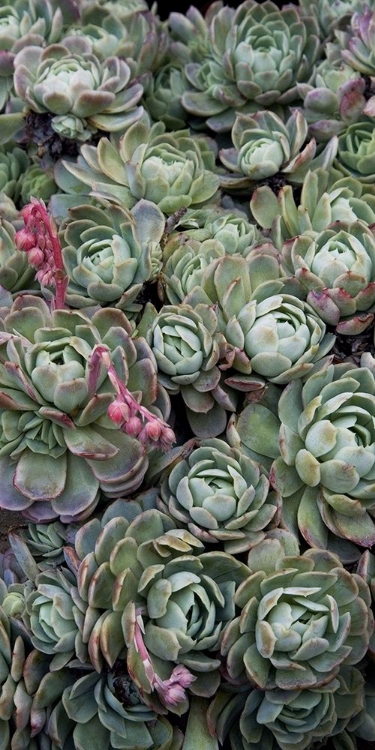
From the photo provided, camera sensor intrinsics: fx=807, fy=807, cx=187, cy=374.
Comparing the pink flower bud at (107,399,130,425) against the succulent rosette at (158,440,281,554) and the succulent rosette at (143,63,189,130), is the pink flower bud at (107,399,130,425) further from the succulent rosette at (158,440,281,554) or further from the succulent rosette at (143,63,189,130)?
the succulent rosette at (143,63,189,130)

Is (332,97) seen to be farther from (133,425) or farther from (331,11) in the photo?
(133,425)

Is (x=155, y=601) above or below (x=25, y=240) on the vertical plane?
below

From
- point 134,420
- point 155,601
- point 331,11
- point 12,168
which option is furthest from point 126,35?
point 155,601

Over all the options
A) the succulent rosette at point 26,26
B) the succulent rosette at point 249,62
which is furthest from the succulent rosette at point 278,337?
the succulent rosette at point 26,26

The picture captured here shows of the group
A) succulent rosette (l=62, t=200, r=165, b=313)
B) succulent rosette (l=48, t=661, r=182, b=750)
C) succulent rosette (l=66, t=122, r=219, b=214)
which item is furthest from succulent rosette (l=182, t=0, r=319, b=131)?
succulent rosette (l=48, t=661, r=182, b=750)

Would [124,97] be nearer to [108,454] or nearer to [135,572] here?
[108,454]

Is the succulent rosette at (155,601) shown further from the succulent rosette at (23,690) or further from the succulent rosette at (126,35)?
the succulent rosette at (126,35)

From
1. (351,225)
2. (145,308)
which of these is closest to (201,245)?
(145,308)
